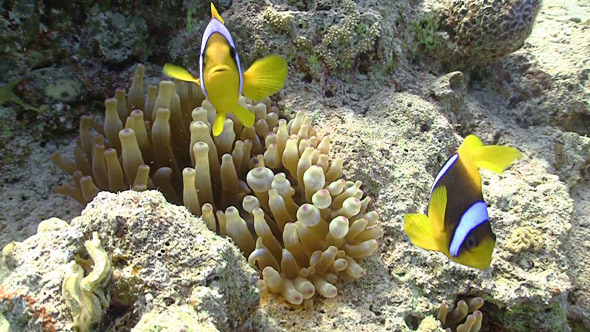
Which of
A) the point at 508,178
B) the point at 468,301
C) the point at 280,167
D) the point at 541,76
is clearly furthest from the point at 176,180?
the point at 541,76

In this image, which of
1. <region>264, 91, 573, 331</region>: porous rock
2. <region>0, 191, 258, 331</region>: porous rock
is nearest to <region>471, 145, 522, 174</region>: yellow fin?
<region>264, 91, 573, 331</region>: porous rock

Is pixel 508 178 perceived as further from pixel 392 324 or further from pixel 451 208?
pixel 451 208

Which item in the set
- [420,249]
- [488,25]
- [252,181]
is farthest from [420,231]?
[488,25]

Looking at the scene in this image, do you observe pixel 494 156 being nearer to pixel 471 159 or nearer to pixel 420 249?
pixel 471 159

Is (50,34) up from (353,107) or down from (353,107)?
up

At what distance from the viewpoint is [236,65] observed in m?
1.48

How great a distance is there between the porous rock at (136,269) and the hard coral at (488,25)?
2396mm

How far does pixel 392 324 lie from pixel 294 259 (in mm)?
452

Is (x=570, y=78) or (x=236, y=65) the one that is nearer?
(x=236, y=65)

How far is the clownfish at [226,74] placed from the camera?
143 cm

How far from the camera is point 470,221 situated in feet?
3.87

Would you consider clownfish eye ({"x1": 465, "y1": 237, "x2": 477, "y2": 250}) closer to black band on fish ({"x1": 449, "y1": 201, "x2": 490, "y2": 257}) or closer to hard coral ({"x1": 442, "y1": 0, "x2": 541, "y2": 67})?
black band on fish ({"x1": 449, "y1": 201, "x2": 490, "y2": 257})

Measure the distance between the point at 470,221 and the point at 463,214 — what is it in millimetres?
26

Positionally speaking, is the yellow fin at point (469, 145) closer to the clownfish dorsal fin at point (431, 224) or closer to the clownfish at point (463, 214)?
the clownfish at point (463, 214)
